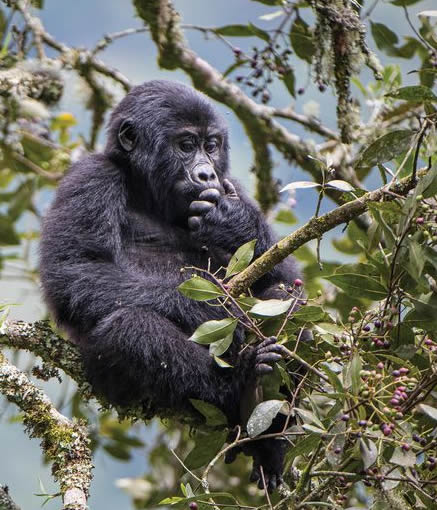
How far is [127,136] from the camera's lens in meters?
5.09

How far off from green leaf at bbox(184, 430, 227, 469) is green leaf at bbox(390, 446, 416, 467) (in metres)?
1.11

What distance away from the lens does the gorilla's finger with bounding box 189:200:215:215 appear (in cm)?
470

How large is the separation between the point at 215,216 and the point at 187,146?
0.59 meters

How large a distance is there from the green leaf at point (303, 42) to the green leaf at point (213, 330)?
2.82 meters

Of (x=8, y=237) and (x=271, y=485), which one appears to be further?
(x=8, y=237)

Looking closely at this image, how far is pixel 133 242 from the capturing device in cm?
480

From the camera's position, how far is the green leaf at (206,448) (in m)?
3.78

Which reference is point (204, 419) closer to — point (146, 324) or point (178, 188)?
point (146, 324)

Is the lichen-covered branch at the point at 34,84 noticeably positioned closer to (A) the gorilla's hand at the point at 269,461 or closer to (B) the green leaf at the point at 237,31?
(B) the green leaf at the point at 237,31

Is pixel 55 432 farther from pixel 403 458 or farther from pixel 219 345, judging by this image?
pixel 403 458

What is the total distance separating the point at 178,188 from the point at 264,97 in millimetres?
1161

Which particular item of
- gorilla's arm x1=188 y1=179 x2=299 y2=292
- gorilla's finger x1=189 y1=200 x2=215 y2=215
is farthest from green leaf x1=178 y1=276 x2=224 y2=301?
gorilla's finger x1=189 y1=200 x2=215 y2=215

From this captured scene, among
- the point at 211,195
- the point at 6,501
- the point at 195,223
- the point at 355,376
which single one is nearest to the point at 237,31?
the point at 211,195

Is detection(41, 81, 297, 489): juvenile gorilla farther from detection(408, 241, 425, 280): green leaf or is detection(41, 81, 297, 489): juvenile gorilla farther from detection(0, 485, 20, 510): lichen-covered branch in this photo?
detection(0, 485, 20, 510): lichen-covered branch
